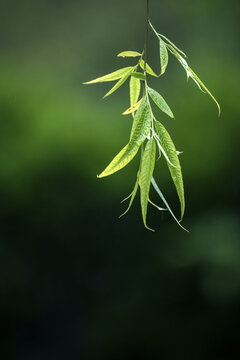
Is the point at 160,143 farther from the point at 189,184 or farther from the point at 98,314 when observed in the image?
the point at 98,314

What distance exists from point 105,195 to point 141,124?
2.23 metres

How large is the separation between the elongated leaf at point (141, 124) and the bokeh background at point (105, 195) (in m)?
2.06

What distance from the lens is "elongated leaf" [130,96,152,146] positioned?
582 millimetres

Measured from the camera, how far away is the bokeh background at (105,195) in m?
2.72

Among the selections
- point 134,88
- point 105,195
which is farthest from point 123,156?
point 105,195

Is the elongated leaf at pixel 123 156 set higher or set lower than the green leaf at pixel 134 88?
lower

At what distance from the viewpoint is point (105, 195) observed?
280 cm

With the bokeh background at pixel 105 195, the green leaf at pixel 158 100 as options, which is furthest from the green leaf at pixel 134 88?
the bokeh background at pixel 105 195

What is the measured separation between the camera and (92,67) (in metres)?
2.71

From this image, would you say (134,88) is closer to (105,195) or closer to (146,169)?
(146,169)

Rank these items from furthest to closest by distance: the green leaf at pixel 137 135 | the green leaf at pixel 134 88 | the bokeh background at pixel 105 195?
the bokeh background at pixel 105 195, the green leaf at pixel 134 88, the green leaf at pixel 137 135

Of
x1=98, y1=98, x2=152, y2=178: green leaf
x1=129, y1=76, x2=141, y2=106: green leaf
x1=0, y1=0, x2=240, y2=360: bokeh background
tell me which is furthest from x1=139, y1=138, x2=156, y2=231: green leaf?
x1=0, y1=0, x2=240, y2=360: bokeh background

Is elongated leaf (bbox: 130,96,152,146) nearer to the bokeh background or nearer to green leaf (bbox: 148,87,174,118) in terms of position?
green leaf (bbox: 148,87,174,118)

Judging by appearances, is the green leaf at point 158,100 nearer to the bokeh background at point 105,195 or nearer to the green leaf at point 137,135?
the green leaf at point 137,135
